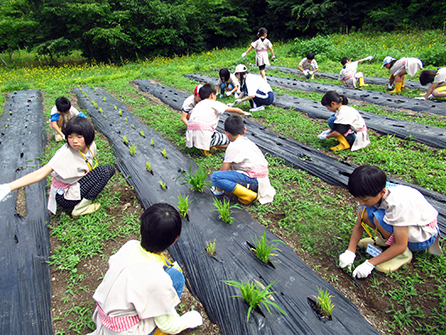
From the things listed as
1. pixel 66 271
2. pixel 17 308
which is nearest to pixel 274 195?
pixel 66 271

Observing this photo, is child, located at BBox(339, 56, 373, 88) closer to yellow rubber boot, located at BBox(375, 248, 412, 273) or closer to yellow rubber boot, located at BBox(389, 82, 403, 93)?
yellow rubber boot, located at BBox(389, 82, 403, 93)

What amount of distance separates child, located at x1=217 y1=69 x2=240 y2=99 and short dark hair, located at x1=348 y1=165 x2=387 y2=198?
4.56 metres

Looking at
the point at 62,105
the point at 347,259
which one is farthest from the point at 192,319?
the point at 62,105

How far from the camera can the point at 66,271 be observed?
7.20ft

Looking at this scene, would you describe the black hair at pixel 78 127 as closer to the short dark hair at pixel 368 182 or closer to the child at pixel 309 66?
the short dark hair at pixel 368 182

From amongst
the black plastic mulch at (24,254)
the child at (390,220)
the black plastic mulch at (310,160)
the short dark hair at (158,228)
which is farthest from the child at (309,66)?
the short dark hair at (158,228)

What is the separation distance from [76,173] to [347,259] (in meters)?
2.67

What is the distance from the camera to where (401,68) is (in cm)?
600

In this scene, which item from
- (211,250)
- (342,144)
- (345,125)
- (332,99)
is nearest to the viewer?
(211,250)

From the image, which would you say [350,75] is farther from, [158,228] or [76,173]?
[158,228]

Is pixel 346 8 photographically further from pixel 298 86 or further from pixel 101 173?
pixel 101 173

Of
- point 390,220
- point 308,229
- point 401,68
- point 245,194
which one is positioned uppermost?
point 401,68

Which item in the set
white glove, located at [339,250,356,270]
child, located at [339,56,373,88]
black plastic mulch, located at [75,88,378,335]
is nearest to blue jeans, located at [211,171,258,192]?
black plastic mulch, located at [75,88,378,335]

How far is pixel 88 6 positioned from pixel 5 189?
15.2 metres
